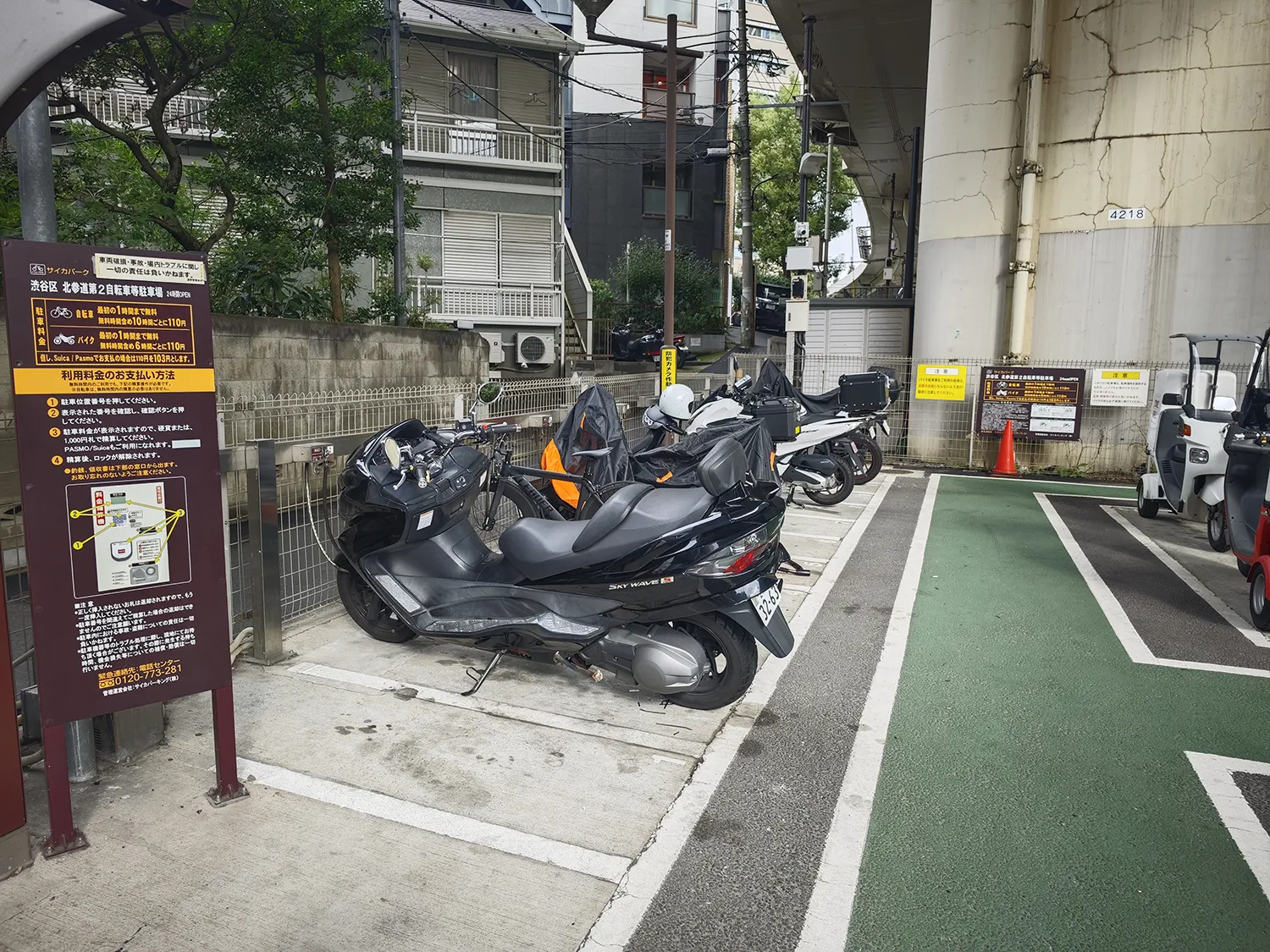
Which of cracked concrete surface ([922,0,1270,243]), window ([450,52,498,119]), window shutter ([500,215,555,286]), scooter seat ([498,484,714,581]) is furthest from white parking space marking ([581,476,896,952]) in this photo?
window ([450,52,498,119])

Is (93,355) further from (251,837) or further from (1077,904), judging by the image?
(1077,904)

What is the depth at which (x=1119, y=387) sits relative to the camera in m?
11.2

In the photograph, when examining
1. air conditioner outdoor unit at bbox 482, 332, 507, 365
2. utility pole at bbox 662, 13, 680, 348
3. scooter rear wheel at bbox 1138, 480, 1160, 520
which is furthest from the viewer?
air conditioner outdoor unit at bbox 482, 332, 507, 365

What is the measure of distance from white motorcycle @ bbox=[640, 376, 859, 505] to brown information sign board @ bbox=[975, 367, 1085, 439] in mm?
3567

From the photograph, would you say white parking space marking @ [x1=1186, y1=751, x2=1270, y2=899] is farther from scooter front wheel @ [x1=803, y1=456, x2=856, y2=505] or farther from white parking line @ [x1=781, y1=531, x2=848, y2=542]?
scooter front wheel @ [x1=803, y1=456, x2=856, y2=505]

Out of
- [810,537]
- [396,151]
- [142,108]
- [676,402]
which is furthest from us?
[142,108]

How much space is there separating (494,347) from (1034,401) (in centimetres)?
1206

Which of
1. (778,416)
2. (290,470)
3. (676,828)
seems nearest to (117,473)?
(290,470)

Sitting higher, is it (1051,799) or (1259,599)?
(1259,599)

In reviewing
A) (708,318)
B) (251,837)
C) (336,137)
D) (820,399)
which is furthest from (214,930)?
(708,318)

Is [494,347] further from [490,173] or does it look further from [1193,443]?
[1193,443]

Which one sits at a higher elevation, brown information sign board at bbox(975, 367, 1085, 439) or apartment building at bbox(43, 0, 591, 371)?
apartment building at bbox(43, 0, 591, 371)

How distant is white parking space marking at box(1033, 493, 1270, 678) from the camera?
4.61 meters

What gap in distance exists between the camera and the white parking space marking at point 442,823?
2.76 meters
